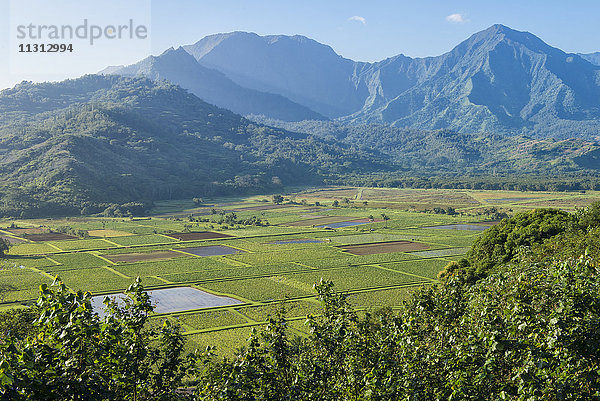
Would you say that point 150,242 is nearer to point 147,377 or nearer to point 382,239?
point 382,239

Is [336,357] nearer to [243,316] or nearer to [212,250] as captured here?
[243,316]

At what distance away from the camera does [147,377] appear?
14.9 metres

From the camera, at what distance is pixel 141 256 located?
322ft

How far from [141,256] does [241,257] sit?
19.8 metres

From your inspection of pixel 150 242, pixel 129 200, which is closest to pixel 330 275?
pixel 150 242

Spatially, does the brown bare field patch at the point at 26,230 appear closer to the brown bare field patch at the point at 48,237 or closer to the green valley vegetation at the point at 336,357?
the brown bare field patch at the point at 48,237

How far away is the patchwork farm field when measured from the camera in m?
63.9

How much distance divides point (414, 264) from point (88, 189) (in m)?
Answer: 141

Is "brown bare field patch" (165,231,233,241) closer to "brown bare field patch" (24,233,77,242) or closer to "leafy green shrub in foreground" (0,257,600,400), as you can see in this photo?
"brown bare field patch" (24,233,77,242)

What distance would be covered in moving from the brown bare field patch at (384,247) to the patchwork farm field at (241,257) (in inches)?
8.4

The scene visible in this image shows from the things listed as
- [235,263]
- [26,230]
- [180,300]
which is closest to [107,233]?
[26,230]

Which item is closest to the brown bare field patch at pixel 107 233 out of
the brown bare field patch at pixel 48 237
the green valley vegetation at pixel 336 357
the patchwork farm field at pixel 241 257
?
the patchwork farm field at pixel 241 257

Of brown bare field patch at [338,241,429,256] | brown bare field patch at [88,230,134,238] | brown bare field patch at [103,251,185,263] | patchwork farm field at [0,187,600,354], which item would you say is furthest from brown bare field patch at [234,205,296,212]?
brown bare field patch at [338,241,429,256]

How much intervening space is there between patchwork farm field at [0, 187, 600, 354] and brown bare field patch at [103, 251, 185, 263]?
0.61 feet
